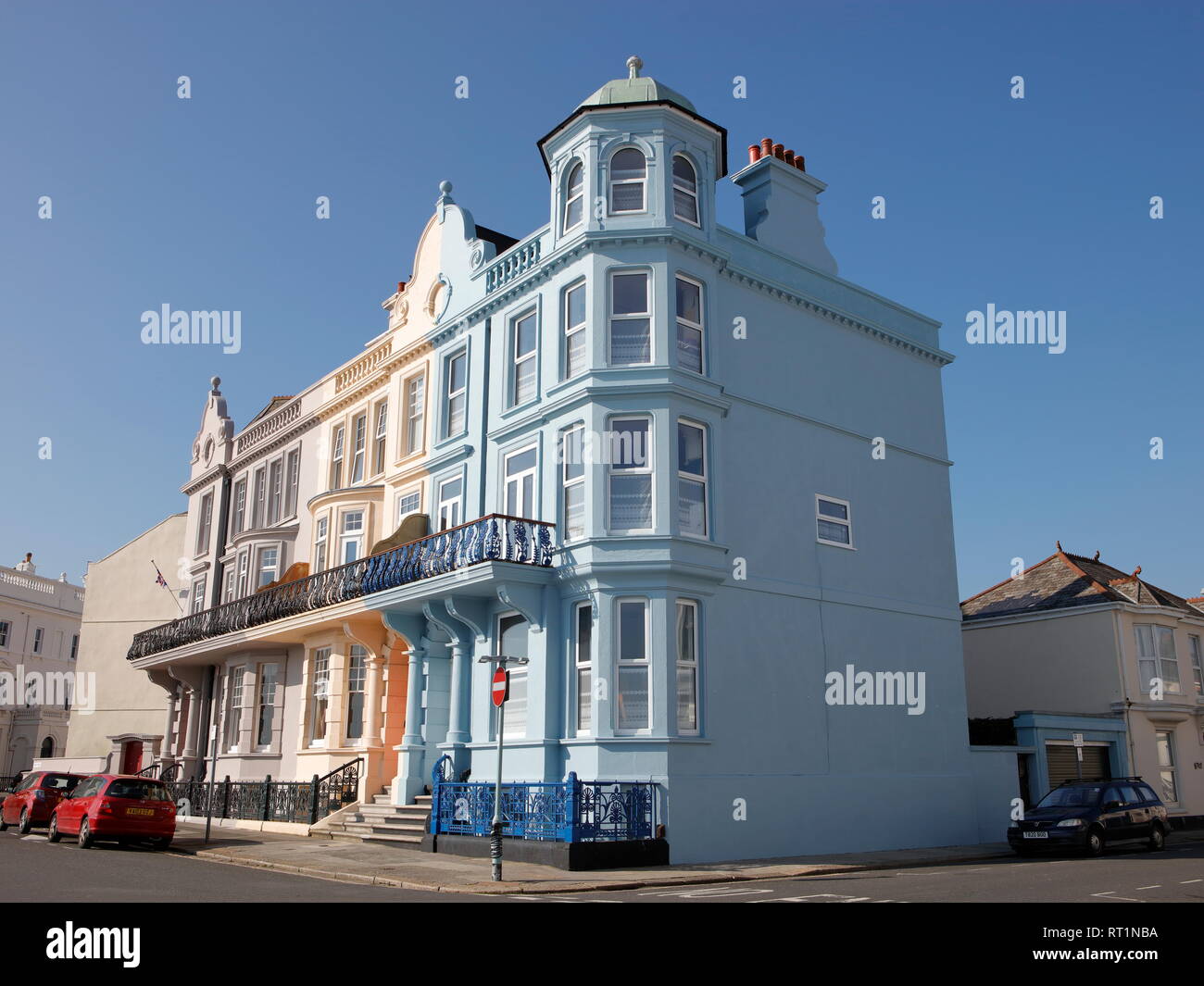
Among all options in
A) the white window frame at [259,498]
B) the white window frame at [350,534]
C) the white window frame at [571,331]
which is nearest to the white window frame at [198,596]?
the white window frame at [259,498]

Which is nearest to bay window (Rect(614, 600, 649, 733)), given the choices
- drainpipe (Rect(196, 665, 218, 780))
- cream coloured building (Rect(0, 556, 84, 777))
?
drainpipe (Rect(196, 665, 218, 780))

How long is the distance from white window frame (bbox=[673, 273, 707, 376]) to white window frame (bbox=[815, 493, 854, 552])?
4146 millimetres

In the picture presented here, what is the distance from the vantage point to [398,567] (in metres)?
21.3

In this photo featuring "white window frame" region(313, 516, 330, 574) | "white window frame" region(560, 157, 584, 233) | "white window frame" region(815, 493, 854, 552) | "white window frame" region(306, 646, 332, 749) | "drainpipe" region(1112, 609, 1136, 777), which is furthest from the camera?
"drainpipe" region(1112, 609, 1136, 777)

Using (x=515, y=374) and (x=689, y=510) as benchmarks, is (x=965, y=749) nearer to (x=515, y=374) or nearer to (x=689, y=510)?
(x=689, y=510)

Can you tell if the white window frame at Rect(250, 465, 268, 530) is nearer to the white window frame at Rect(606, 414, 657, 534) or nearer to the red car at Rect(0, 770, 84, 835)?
the red car at Rect(0, 770, 84, 835)

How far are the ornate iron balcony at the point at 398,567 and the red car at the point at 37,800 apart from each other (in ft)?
19.0

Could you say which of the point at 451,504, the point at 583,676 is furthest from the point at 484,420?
the point at 583,676

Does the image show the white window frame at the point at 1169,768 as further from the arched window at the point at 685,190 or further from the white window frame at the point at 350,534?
the white window frame at the point at 350,534

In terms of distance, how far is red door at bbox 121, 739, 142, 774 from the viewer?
115 ft

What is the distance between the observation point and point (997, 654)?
1264 inches

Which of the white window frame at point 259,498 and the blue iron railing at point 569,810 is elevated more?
the white window frame at point 259,498

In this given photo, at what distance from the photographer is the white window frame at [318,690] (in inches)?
1013
